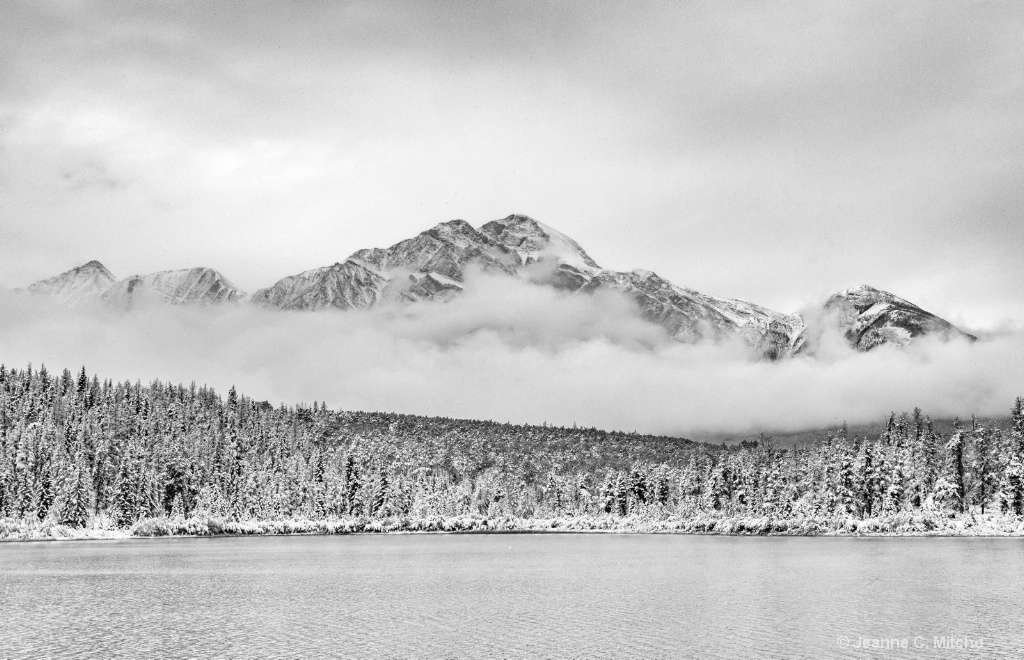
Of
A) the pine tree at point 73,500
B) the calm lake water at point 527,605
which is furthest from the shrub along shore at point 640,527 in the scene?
the calm lake water at point 527,605

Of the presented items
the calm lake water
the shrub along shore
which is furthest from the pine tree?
the calm lake water

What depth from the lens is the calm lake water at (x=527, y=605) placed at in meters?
48.2

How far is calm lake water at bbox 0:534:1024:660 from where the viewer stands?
158ft

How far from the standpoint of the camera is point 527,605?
2576 inches

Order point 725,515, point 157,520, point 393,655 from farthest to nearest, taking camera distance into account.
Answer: point 725,515, point 157,520, point 393,655

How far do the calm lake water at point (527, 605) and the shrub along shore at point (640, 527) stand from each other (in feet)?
115

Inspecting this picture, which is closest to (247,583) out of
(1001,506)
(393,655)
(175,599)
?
(175,599)

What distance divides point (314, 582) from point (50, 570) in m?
31.9

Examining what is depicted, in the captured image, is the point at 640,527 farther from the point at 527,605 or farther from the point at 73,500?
the point at 527,605

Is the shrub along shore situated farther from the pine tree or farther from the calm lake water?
the calm lake water

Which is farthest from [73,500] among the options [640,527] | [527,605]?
[527,605]

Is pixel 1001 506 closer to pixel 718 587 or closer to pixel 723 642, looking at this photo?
pixel 718 587

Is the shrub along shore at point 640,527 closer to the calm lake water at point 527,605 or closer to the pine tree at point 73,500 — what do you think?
the pine tree at point 73,500

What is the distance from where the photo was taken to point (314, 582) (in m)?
83.6
